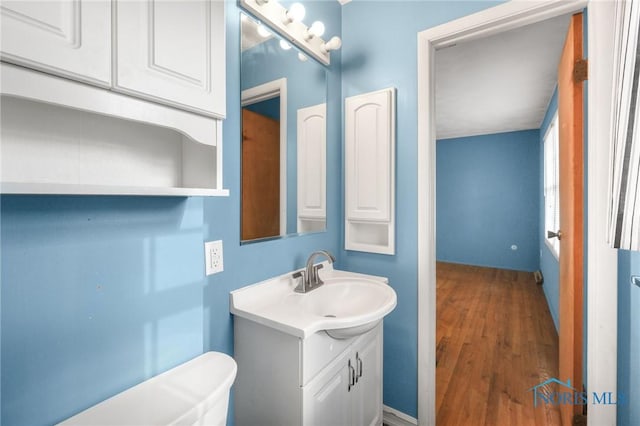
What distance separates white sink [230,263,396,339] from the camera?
1.06 meters

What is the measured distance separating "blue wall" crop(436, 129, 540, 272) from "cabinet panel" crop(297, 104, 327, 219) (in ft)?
15.7

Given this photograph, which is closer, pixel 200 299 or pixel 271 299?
pixel 200 299

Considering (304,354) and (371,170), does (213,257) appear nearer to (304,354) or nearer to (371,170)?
(304,354)

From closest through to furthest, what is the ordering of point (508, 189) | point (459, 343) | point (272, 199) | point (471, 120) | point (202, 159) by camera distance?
1. point (202, 159)
2. point (272, 199)
3. point (459, 343)
4. point (471, 120)
5. point (508, 189)

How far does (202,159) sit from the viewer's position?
1.02m

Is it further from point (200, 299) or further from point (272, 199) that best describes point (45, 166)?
point (272, 199)

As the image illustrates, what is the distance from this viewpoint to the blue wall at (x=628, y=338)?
1045mm

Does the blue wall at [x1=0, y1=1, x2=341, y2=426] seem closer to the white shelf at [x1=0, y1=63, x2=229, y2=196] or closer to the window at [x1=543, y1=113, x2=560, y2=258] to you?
the white shelf at [x1=0, y1=63, x2=229, y2=196]

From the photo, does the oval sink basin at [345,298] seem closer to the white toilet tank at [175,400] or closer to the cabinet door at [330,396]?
the cabinet door at [330,396]

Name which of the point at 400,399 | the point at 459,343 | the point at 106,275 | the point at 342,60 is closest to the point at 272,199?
the point at 106,275

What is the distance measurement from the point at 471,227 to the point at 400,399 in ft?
15.4

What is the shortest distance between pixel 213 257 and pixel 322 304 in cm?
61

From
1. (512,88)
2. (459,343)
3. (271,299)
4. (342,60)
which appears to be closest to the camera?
(271,299)

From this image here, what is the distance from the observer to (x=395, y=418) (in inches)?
66.6
